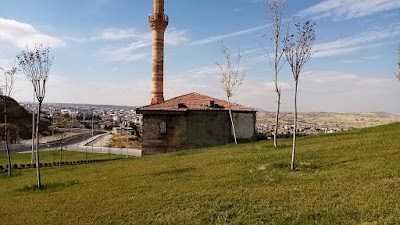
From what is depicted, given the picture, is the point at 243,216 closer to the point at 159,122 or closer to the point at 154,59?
the point at 159,122

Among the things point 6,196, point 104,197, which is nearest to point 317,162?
point 104,197

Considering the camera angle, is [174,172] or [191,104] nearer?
[174,172]

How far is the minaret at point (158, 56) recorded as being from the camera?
44344 millimetres

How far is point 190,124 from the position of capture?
34.6m

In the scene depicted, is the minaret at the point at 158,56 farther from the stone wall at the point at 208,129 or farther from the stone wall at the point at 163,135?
the stone wall at the point at 208,129

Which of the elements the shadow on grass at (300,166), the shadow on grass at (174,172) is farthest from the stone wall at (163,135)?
the shadow on grass at (300,166)

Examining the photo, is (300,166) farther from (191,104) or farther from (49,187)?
(191,104)

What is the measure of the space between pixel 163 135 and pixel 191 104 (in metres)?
4.57

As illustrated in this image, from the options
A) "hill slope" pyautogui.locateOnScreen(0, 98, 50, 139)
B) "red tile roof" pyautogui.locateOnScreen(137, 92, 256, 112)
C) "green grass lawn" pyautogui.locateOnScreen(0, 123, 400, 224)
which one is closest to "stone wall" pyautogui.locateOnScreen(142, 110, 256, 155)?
"red tile roof" pyautogui.locateOnScreen(137, 92, 256, 112)

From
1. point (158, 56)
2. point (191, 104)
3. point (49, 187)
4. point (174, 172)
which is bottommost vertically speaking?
point (49, 187)

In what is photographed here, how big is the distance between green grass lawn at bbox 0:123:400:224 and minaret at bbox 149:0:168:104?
24.7m

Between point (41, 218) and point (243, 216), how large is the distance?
6894 millimetres

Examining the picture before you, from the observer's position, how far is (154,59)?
146ft

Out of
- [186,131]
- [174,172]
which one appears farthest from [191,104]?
[174,172]
